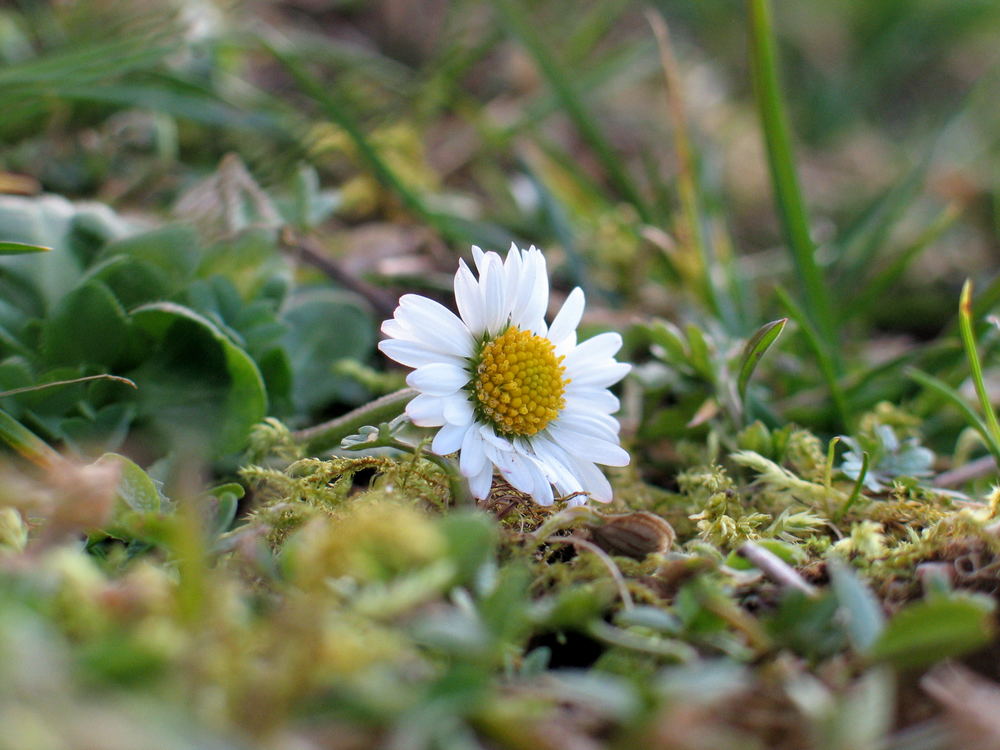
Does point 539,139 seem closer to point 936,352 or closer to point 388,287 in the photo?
point 388,287

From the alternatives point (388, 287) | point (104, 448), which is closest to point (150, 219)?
point (388, 287)

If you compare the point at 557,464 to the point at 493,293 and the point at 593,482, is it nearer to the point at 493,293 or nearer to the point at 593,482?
the point at 593,482

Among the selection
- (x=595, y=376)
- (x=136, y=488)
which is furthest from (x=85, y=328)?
(x=595, y=376)

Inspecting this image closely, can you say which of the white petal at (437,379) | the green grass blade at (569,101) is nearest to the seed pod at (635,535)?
the white petal at (437,379)

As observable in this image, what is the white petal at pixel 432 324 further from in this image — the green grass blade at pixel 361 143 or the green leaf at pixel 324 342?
the green grass blade at pixel 361 143

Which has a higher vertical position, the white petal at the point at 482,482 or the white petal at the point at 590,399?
the white petal at the point at 590,399
